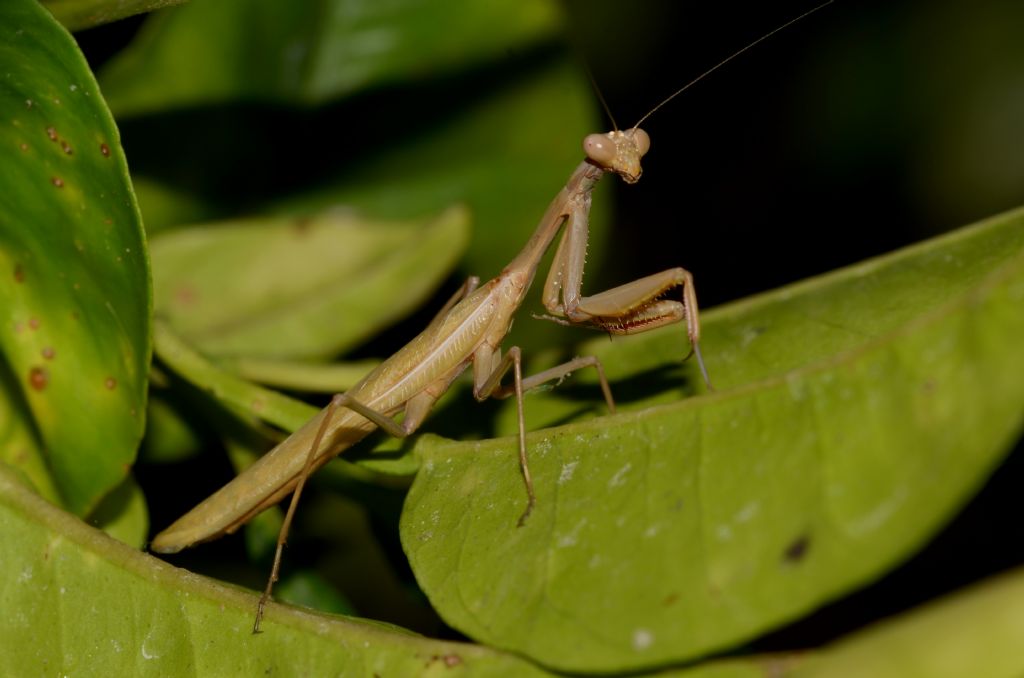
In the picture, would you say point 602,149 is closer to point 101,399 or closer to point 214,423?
point 214,423

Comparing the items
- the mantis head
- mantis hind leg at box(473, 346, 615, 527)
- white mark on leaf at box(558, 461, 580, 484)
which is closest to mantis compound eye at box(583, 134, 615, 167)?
the mantis head

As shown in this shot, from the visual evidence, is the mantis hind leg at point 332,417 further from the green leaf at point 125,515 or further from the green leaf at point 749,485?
the green leaf at point 749,485

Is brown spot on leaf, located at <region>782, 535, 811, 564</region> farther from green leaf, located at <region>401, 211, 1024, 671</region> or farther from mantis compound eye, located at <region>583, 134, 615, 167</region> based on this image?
mantis compound eye, located at <region>583, 134, 615, 167</region>

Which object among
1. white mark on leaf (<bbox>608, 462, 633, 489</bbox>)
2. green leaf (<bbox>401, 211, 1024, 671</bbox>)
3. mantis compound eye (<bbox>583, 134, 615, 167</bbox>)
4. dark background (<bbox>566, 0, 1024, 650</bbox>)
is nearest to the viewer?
green leaf (<bbox>401, 211, 1024, 671</bbox>)

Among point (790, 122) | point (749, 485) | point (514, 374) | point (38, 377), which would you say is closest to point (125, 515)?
point (38, 377)

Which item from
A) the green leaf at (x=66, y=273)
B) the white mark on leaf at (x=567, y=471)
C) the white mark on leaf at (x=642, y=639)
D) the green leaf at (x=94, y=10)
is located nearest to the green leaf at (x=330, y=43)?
the green leaf at (x=94, y=10)

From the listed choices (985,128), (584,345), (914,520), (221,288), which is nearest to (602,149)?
(584,345)

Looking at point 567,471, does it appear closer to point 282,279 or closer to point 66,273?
point 66,273
